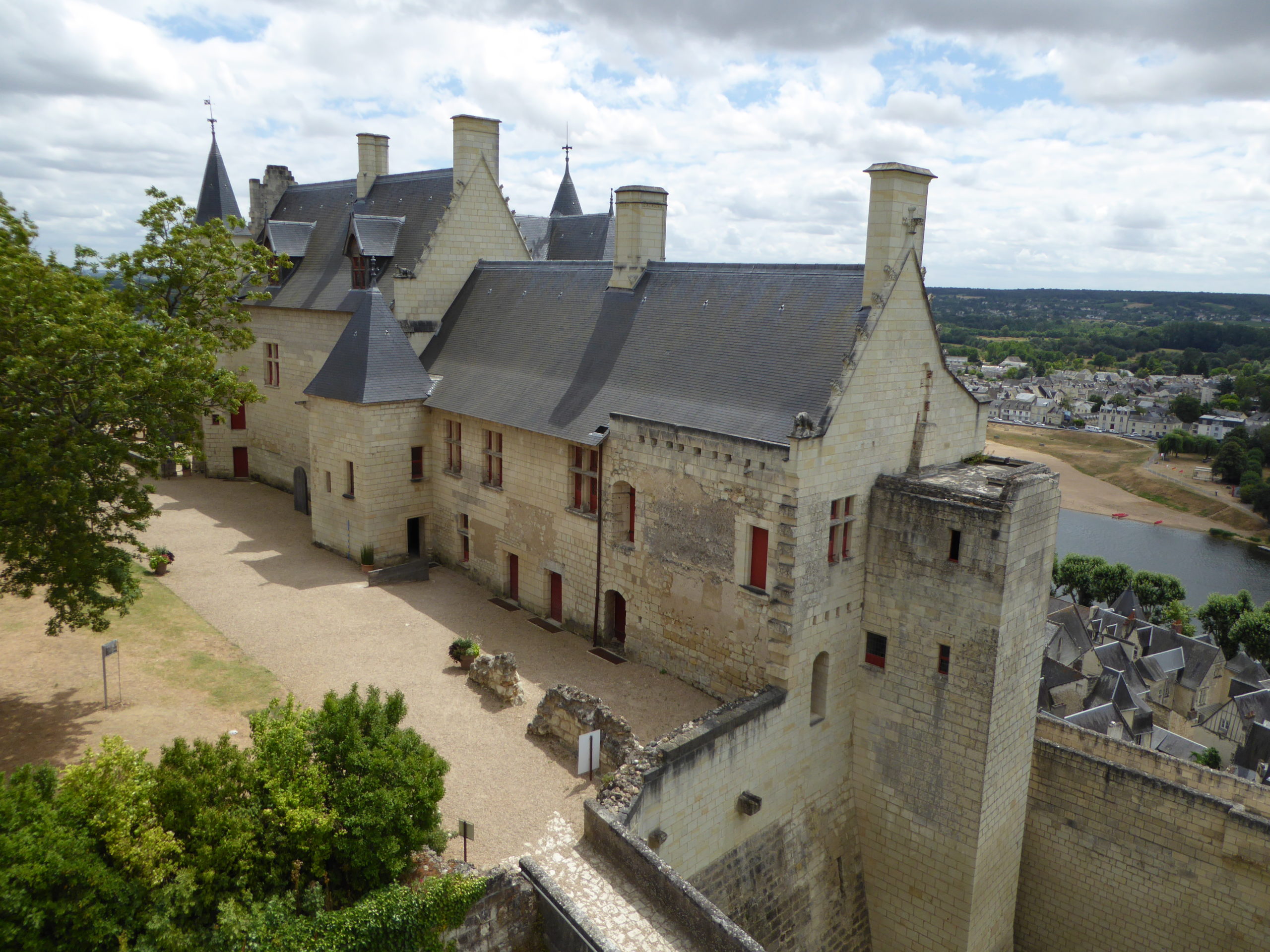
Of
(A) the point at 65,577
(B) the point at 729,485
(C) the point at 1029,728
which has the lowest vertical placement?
(C) the point at 1029,728

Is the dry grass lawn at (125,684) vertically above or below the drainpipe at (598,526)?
below

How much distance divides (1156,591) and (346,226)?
47.5 metres

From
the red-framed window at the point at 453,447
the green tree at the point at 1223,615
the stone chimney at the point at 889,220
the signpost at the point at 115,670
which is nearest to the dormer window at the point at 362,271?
the red-framed window at the point at 453,447

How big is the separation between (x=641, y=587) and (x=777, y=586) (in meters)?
3.72

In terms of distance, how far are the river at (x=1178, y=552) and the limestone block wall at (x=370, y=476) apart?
177 ft

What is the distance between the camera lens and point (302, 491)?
98.5 feet

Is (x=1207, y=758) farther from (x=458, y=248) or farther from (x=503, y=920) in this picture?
(x=458, y=248)

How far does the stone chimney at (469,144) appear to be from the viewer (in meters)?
26.7

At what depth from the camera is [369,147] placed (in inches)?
1264

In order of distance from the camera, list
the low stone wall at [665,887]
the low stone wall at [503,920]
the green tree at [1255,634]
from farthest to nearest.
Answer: the green tree at [1255,634] < the low stone wall at [503,920] < the low stone wall at [665,887]

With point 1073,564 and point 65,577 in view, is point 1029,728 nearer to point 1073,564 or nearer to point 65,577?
point 65,577

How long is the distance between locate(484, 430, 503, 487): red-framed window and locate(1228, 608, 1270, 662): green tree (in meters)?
41.6

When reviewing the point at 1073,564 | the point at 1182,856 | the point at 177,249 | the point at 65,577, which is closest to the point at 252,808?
the point at 65,577

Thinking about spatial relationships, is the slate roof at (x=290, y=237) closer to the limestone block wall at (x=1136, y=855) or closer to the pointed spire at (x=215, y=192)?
the pointed spire at (x=215, y=192)
